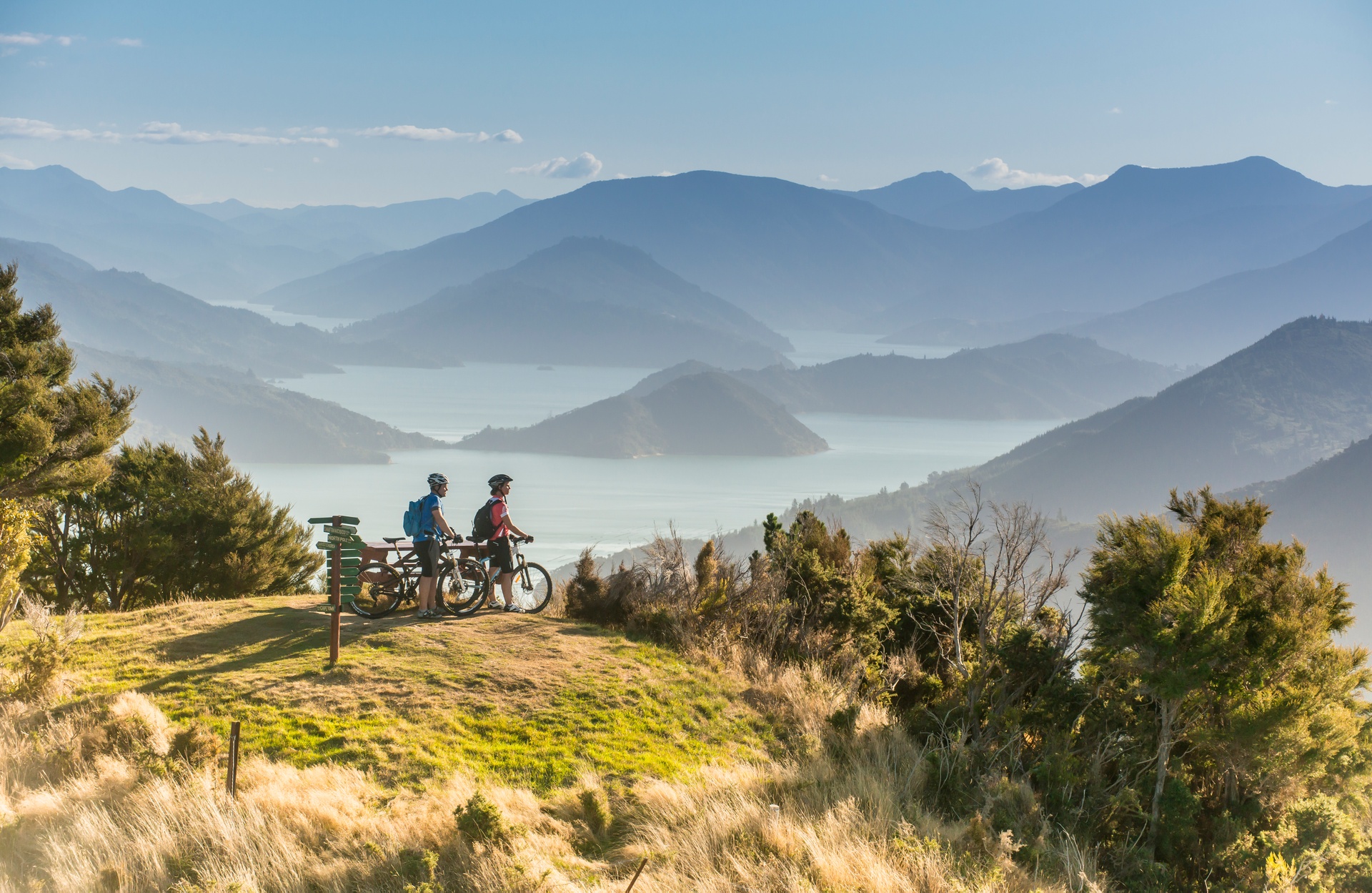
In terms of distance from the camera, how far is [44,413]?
16219 mm

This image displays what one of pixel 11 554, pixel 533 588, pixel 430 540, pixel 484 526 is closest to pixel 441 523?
pixel 430 540

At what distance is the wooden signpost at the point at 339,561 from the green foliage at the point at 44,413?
992 cm

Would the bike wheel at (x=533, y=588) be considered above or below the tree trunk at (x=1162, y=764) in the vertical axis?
above

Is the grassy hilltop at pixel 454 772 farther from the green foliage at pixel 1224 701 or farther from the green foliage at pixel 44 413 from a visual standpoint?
the green foliage at pixel 44 413

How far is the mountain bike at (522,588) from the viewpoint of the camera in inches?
422

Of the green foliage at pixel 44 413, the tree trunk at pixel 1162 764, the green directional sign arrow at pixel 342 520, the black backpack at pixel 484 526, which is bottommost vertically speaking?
the tree trunk at pixel 1162 764

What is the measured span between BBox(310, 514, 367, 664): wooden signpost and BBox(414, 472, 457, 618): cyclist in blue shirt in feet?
2.96

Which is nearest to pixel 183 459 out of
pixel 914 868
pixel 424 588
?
pixel 424 588

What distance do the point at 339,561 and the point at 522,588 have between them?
2.84 meters

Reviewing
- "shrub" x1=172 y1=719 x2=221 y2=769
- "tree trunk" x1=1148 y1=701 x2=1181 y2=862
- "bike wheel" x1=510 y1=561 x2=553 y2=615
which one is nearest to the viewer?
"shrub" x1=172 y1=719 x2=221 y2=769

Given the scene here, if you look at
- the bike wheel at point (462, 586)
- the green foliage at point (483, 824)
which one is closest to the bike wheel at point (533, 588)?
the bike wheel at point (462, 586)

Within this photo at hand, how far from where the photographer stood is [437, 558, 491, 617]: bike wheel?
1062 centimetres

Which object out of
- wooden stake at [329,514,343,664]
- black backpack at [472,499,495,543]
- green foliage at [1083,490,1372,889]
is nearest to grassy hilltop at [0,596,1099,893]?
wooden stake at [329,514,343,664]

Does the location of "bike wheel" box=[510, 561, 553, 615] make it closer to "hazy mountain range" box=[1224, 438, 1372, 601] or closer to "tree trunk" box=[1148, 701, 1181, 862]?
"tree trunk" box=[1148, 701, 1181, 862]
